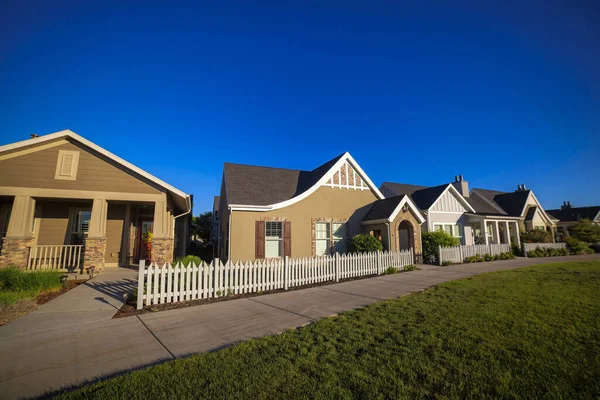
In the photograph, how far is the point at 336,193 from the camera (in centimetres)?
1537

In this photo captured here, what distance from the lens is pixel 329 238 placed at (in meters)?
14.9

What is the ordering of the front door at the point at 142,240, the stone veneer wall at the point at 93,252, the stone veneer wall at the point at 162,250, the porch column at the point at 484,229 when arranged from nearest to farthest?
the stone veneer wall at the point at 93,252 < the stone veneer wall at the point at 162,250 < the front door at the point at 142,240 < the porch column at the point at 484,229

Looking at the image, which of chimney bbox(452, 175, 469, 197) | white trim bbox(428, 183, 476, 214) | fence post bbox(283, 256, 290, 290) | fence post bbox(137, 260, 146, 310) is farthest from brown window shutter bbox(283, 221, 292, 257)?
chimney bbox(452, 175, 469, 197)

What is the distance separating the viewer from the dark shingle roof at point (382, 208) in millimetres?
14625

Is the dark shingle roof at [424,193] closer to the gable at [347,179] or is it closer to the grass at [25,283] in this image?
the gable at [347,179]

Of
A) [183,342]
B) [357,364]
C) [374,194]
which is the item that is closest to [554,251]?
[374,194]

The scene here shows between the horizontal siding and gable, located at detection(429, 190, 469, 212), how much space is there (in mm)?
19086

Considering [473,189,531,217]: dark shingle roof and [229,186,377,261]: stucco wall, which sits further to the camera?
[473,189,531,217]: dark shingle roof

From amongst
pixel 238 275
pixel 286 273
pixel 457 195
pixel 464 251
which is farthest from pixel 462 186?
pixel 238 275

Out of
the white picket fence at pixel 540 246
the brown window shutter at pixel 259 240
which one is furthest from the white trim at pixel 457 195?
the brown window shutter at pixel 259 240

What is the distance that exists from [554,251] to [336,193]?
20.7 metres

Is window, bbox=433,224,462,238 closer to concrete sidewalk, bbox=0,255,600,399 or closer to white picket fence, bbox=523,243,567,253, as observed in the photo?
white picket fence, bbox=523,243,567,253

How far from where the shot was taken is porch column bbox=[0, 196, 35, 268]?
406 inches

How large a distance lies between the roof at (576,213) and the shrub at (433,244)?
115 feet
